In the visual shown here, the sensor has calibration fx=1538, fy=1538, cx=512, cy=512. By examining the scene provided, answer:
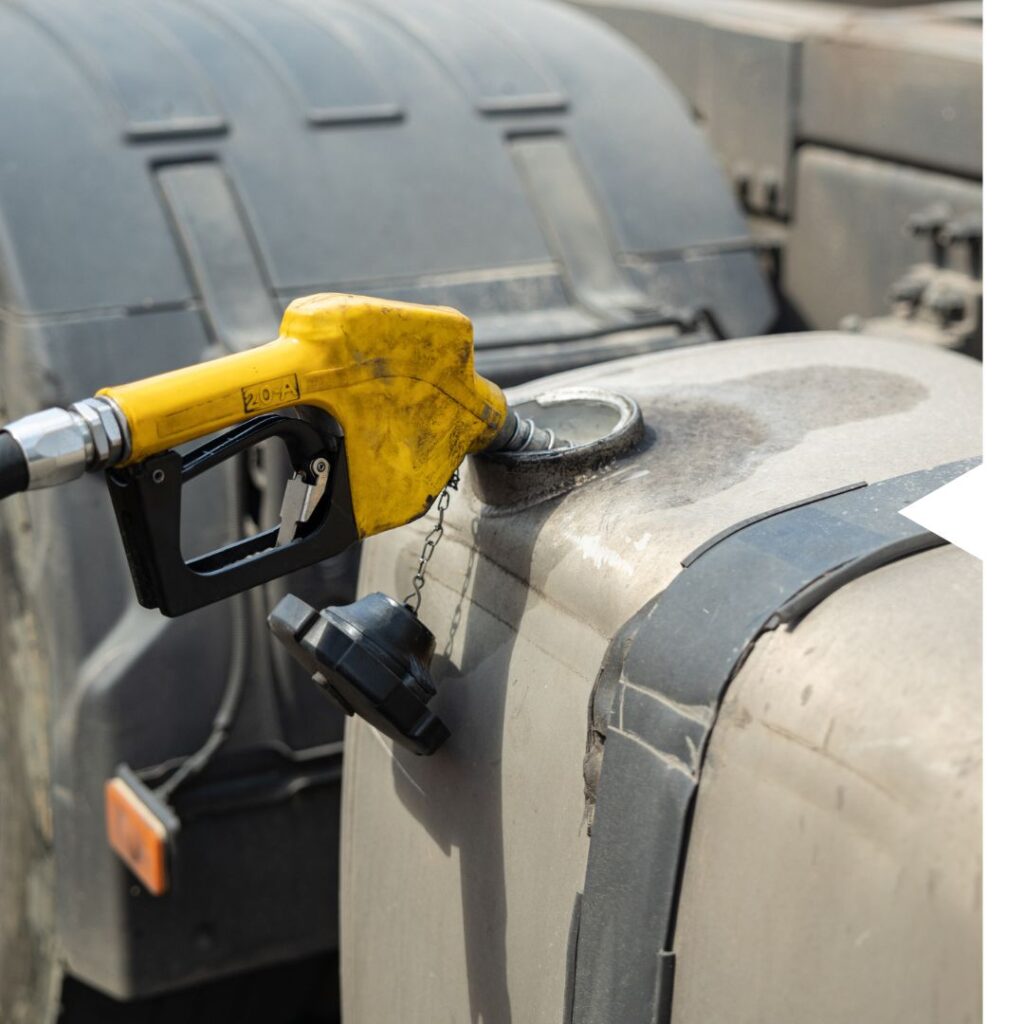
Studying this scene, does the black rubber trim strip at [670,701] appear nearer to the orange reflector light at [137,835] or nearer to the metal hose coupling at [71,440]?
the metal hose coupling at [71,440]

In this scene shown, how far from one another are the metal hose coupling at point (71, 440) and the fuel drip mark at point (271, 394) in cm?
9

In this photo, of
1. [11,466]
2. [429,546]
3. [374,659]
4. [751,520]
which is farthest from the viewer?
[429,546]


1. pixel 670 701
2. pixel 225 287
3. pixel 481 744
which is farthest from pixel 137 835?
pixel 670 701

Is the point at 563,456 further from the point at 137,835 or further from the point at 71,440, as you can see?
the point at 137,835

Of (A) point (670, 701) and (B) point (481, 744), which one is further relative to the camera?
(B) point (481, 744)

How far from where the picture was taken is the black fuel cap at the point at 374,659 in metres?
1.11

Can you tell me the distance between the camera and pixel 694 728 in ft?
3.04

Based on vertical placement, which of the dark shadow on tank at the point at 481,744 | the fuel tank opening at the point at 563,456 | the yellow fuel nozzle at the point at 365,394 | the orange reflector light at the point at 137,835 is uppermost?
the yellow fuel nozzle at the point at 365,394

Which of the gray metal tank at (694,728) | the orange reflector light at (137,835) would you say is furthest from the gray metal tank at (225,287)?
the gray metal tank at (694,728)

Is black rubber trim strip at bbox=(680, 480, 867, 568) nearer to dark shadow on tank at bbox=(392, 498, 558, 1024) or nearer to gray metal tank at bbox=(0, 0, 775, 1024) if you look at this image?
dark shadow on tank at bbox=(392, 498, 558, 1024)

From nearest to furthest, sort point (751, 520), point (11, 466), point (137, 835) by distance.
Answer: point (11, 466)
point (751, 520)
point (137, 835)

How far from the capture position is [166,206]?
185cm

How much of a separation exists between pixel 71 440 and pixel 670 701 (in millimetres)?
394

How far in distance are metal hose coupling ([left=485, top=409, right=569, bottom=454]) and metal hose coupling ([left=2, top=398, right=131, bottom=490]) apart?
0.31 meters
